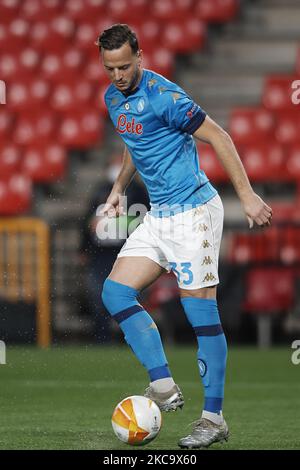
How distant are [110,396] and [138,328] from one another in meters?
1.92

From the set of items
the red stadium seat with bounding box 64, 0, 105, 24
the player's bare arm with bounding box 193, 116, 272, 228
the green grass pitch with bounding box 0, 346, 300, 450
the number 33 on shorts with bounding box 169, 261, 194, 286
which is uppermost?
the red stadium seat with bounding box 64, 0, 105, 24

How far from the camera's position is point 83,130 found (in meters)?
12.3

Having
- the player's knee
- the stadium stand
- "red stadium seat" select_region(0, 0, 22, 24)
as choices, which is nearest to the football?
the player's knee

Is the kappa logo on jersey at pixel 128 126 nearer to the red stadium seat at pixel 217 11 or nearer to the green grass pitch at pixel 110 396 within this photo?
the green grass pitch at pixel 110 396

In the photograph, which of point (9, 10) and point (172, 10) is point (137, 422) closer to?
point (172, 10)

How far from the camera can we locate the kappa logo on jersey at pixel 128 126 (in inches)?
188

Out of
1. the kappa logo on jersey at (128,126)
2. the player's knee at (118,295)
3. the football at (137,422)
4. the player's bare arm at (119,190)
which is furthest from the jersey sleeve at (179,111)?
the football at (137,422)

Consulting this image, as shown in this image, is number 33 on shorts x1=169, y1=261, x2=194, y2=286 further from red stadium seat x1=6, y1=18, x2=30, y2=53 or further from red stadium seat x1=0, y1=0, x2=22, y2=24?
red stadium seat x1=0, y1=0, x2=22, y2=24

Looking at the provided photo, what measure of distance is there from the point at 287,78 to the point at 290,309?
10.2 feet

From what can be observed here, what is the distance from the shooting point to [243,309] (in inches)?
385

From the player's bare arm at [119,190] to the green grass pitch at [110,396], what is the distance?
97cm

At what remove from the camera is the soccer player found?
183 inches

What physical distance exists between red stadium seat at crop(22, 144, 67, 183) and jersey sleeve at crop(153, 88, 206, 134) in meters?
7.29
